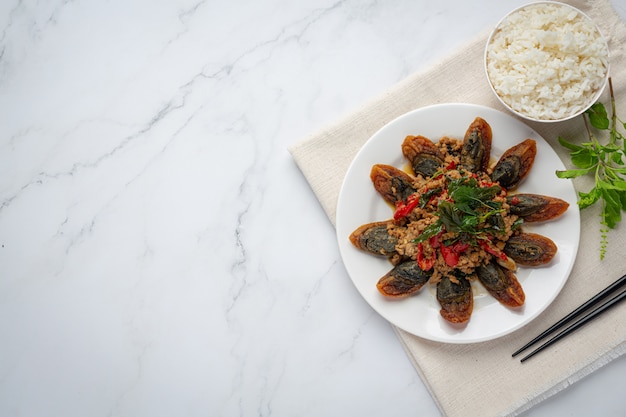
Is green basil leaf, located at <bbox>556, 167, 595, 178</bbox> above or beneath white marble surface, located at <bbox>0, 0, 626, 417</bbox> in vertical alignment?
beneath

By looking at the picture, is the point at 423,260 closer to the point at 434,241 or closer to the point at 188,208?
the point at 434,241

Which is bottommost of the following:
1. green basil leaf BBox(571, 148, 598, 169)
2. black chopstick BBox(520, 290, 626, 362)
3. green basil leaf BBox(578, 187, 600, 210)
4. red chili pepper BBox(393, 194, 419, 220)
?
black chopstick BBox(520, 290, 626, 362)

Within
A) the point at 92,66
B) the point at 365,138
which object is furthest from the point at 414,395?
the point at 92,66

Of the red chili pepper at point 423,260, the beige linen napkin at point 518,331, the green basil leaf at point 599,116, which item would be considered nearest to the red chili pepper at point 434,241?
the red chili pepper at point 423,260

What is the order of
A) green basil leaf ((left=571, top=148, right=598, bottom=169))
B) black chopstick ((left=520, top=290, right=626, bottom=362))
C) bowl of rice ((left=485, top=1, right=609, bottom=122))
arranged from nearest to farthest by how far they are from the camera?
bowl of rice ((left=485, top=1, right=609, bottom=122)) < green basil leaf ((left=571, top=148, right=598, bottom=169)) < black chopstick ((left=520, top=290, right=626, bottom=362))

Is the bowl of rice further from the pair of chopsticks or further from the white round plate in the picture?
the pair of chopsticks

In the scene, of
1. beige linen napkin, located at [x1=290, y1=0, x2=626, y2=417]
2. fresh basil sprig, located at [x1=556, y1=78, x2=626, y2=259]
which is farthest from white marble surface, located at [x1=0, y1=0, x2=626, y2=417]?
fresh basil sprig, located at [x1=556, y1=78, x2=626, y2=259]

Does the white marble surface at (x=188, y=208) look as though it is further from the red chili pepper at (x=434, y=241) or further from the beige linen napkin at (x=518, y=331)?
the red chili pepper at (x=434, y=241)
